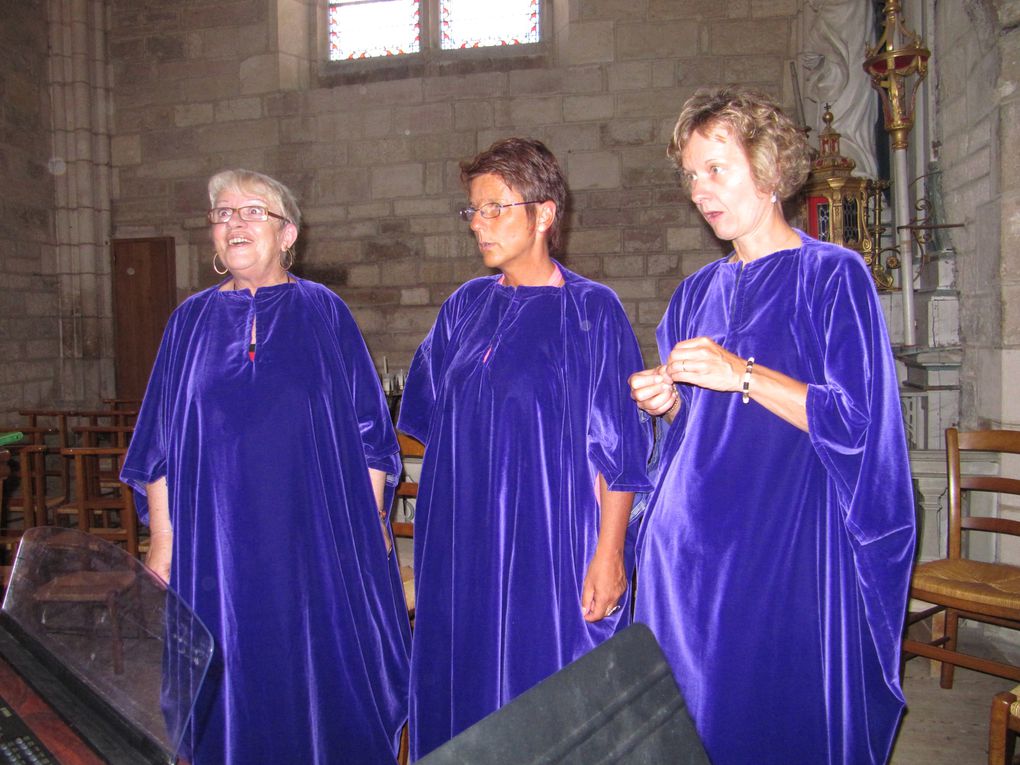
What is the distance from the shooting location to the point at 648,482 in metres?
1.79

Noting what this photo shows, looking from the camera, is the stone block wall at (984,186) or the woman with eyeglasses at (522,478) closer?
the woman with eyeglasses at (522,478)

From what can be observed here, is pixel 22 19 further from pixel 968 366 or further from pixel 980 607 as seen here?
pixel 980 607

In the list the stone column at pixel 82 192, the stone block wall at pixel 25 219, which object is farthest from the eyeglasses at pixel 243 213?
the stone column at pixel 82 192

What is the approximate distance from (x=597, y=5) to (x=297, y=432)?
5.96 metres

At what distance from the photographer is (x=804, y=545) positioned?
148 cm

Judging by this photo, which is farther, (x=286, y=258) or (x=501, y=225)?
(x=286, y=258)

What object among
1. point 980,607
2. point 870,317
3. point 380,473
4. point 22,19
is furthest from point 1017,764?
point 22,19

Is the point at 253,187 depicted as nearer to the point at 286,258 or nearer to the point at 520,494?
the point at 286,258

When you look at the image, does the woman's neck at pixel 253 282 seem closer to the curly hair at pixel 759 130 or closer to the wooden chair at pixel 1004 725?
the curly hair at pixel 759 130

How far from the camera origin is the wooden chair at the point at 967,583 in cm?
268

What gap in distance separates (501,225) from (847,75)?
4707mm

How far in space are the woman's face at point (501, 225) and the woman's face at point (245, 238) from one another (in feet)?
1.76

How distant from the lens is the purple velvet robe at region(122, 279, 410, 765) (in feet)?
6.43

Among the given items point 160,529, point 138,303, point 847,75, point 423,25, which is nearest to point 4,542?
point 160,529
